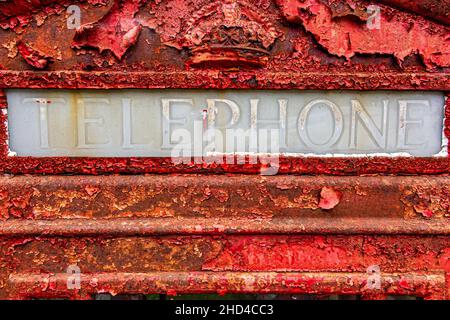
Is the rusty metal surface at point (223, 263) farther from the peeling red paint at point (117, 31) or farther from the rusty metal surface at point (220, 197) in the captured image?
the peeling red paint at point (117, 31)

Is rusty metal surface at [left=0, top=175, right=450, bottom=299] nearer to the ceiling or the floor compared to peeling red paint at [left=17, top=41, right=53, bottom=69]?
nearer to the floor

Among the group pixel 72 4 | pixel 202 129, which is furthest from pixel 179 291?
pixel 72 4

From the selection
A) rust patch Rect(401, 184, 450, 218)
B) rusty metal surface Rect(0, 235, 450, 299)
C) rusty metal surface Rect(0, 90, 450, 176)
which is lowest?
rusty metal surface Rect(0, 235, 450, 299)

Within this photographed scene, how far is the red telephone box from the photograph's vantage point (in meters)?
1.39

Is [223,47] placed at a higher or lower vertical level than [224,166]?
higher

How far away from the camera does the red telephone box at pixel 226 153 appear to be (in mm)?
1389

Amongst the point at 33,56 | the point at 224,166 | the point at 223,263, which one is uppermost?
the point at 33,56

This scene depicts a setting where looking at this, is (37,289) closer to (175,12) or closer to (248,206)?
(248,206)

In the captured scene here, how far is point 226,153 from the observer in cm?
144

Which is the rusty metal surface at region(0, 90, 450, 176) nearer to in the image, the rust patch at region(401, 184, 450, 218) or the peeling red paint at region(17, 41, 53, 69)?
the rust patch at region(401, 184, 450, 218)

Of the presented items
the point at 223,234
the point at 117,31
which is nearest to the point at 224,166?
the point at 223,234

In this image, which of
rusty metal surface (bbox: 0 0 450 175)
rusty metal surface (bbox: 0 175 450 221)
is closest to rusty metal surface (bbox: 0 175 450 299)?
rusty metal surface (bbox: 0 175 450 221)

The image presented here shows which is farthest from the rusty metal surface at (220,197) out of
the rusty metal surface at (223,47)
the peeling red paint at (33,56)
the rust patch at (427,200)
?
the peeling red paint at (33,56)

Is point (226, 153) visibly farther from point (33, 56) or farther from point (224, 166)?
point (33, 56)
